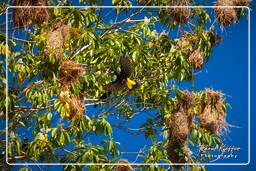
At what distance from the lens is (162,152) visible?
3586 millimetres

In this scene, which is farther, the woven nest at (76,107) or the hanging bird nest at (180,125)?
the hanging bird nest at (180,125)

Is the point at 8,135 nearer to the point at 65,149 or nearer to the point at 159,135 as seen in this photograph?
the point at 65,149

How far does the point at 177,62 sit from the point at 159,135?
82 centimetres

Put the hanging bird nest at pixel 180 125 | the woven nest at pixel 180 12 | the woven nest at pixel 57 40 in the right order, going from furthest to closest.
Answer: the hanging bird nest at pixel 180 125 < the woven nest at pixel 180 12 < the woven nest at pixel 57 40

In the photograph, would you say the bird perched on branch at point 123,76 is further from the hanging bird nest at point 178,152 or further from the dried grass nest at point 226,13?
the dried grass nest at point 226,13

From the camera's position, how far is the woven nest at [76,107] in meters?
2.86

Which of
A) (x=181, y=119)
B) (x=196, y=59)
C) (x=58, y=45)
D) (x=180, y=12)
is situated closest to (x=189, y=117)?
(x=181, y=119)

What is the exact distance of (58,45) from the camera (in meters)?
2.79

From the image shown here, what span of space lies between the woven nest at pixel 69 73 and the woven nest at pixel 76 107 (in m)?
0.11

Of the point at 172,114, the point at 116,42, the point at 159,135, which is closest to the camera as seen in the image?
the point at 116,42

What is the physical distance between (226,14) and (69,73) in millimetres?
1426

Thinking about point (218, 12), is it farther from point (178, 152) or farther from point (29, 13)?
point (29, 13)

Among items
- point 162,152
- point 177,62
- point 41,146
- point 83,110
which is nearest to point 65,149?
point 41,146

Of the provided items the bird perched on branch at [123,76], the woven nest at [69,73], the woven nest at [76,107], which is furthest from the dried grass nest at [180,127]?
the woven nest at [69,73]
